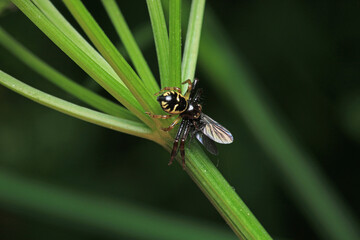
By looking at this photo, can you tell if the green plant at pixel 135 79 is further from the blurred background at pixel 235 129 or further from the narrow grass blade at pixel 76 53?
the blurred background at pixel 235 129

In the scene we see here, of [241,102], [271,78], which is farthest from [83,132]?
[271,78]

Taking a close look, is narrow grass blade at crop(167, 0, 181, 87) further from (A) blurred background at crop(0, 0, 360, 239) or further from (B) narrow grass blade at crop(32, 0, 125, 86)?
(A) blurred background at crop(0, 0, 360, 239)

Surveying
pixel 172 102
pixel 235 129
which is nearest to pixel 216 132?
pixel 172 102

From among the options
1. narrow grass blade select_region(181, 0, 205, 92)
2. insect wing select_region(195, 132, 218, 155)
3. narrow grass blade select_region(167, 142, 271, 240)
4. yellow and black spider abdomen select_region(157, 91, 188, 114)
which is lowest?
narrow grass blade select_region(167, 142, 271, 240)

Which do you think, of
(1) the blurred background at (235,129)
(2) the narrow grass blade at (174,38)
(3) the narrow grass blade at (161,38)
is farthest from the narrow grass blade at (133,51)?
(1) the blurred background at (235,129)

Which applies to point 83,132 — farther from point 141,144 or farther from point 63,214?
point 63,214

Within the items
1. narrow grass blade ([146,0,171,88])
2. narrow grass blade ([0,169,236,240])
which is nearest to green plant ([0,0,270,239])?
narrow grass blade ([146,0,171,88])
